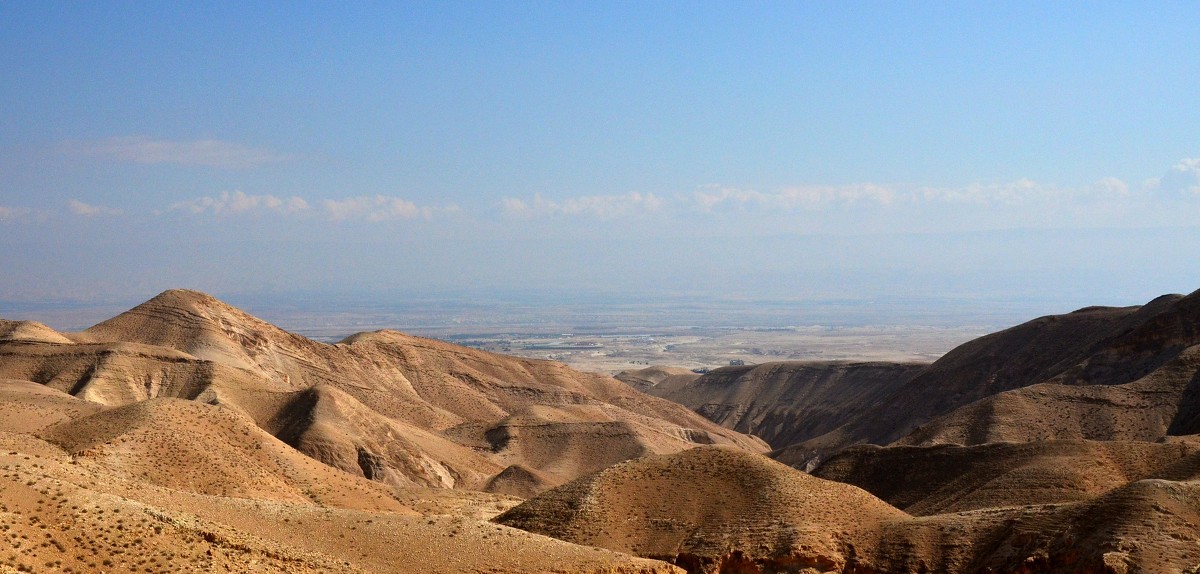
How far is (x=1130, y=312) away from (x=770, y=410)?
144 ft

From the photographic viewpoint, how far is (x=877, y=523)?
121ft

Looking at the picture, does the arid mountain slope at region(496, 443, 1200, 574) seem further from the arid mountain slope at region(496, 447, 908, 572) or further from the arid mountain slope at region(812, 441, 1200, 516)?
the arid mountain slope at region(812, 441, 1200, 516)

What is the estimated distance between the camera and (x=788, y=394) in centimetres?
12650

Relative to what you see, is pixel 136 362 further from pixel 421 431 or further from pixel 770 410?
pixel 770 410

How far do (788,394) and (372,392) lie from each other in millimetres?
55795

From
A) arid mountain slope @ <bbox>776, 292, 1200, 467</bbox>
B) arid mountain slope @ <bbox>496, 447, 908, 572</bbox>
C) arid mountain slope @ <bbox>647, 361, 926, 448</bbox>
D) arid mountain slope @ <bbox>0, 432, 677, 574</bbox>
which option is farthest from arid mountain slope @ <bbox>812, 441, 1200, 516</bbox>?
arid mountain slope @ <bbox>647, 361, 926, 448</bbox>

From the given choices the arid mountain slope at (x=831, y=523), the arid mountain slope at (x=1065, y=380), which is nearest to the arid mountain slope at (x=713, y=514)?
the arid mountain slope at (x=831, y=523)

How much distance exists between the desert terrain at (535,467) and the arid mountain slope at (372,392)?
0.28m

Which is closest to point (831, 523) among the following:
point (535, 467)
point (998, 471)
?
point (998, 471)

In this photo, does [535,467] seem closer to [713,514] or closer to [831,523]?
[713,514]

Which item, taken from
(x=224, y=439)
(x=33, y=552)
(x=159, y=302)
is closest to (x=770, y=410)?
(x=159, y=302)

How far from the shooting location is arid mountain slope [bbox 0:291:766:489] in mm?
64438

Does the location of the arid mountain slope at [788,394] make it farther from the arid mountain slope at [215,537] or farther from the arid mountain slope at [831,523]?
the arid mountain slope at [215,537]

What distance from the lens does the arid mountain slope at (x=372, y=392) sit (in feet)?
211
